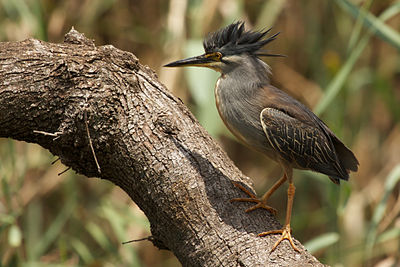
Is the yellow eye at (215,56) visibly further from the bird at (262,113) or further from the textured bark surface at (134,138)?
the textured bark surface at (134,138)

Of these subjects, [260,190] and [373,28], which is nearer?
[373,28]

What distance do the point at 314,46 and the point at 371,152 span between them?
1266 mm

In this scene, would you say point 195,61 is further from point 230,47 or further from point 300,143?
point 300,143

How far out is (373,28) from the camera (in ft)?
12.6

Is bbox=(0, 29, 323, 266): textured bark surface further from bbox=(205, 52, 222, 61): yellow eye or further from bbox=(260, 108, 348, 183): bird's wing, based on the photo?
bbox=(205, 52, 222, 61): yellow eye

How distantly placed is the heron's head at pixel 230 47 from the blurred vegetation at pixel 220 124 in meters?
0.83

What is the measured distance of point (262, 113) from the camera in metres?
3.20

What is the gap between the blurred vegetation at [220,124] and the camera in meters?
4.67

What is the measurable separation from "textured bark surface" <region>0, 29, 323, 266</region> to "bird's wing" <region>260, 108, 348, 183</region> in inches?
21.9

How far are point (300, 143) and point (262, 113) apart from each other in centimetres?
30

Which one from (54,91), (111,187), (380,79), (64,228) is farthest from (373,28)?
(64,228)

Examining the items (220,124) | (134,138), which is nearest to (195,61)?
(134,138)

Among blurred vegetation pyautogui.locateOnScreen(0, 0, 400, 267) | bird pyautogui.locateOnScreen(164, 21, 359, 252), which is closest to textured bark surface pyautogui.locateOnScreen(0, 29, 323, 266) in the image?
bird pyautogui.locateOnScreen(164, 21, 359, 252)

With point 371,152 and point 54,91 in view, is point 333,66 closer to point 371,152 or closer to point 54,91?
point 371,152
